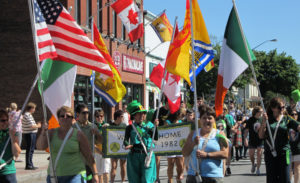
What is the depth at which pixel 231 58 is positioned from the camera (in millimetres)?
7719

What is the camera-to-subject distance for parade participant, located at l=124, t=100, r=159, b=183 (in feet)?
25.3

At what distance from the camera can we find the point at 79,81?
25094 millimetres

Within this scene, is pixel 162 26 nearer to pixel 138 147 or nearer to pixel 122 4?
pixel 122 4

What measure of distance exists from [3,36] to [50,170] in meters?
18.2

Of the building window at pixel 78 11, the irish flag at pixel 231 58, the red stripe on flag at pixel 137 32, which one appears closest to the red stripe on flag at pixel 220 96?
the irish flag at pixel 231 58

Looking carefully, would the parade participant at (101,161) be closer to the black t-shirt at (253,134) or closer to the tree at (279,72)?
the black t-shirt at (253,134)

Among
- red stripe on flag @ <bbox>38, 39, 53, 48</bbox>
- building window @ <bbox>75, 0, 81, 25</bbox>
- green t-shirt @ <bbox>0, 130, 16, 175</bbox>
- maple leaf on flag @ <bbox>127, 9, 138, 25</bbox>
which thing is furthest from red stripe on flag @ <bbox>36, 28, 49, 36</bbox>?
building window @ <bbox>75, 0, 81, 25</bbox>

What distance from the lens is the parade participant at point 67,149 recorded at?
6.03m

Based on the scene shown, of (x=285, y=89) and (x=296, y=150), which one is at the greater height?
(x=285, y=89)

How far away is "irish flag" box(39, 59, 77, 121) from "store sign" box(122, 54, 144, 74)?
75.8 ft

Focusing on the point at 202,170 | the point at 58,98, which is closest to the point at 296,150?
the point at 202,170

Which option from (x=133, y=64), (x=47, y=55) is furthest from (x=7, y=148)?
(x=133, y=64)

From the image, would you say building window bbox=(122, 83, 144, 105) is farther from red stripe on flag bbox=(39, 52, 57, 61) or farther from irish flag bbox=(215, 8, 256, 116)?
red stripe on flag bbox=(39, 52, 57, 61)

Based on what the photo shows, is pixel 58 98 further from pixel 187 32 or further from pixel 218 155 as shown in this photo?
pixel 187 32
